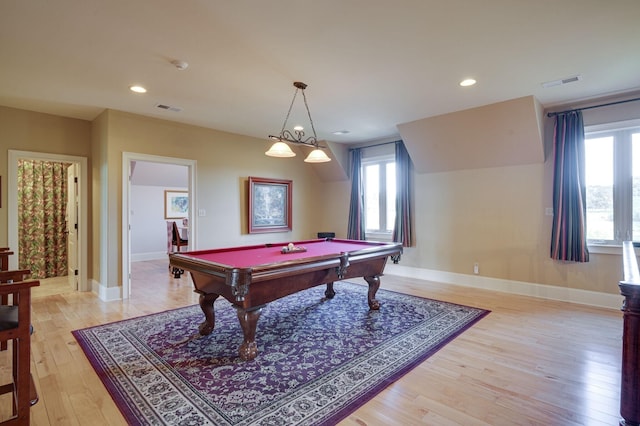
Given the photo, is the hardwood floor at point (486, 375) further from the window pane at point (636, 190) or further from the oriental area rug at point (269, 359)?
the window pane at point (636, 190)

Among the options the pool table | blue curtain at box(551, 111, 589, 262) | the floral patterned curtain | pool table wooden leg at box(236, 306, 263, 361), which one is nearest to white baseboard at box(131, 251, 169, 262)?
the floral patterned curtain

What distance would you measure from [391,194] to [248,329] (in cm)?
436

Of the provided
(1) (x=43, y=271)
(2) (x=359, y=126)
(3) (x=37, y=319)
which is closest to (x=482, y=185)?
(2) (x=359, y=126)

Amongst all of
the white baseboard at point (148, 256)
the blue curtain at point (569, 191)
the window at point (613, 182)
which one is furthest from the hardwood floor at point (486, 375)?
the white baseboard at point (148, 256)

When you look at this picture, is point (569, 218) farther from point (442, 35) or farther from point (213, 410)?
point (213, 410)

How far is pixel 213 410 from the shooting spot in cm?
187

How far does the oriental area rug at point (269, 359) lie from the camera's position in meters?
1.89

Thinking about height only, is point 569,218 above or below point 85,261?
above

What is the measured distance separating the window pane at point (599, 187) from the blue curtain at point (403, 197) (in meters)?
2.47

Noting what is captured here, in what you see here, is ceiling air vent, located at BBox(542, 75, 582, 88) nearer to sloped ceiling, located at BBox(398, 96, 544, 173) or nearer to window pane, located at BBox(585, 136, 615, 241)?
sloped ceiling, located at BBox(398, 96, 544, 173)

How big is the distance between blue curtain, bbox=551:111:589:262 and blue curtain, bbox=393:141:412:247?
2.14 m

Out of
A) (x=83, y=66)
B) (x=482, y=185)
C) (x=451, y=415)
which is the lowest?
(x=451, y=415)

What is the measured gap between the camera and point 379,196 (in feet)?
20.8

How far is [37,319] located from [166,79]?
300 centimetres
